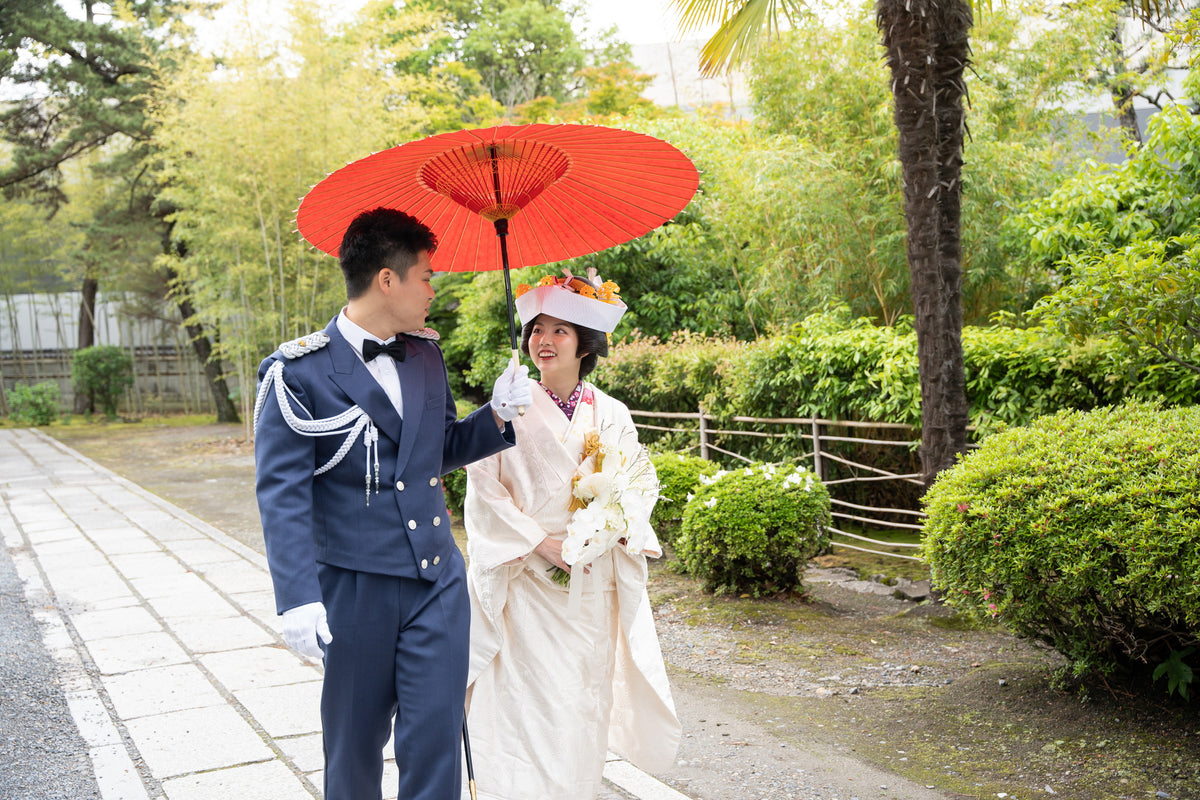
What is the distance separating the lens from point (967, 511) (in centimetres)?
355

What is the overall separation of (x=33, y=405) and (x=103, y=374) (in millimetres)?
1701

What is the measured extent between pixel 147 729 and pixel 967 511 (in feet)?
10.6

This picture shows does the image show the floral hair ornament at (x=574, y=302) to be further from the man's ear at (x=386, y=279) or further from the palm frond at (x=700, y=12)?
the palm frond at (x=700, y=12)

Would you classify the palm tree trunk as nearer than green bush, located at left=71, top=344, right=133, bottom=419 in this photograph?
Yes

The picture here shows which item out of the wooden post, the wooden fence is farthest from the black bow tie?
the wooden post

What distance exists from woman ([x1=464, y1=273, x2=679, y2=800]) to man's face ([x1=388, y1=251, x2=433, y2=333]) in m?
0.54

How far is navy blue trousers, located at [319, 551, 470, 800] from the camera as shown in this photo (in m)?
2.18

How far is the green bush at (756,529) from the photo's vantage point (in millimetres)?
5484

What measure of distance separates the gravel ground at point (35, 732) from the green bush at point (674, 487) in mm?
3713

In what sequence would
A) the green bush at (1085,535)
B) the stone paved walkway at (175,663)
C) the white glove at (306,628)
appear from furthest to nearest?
the stone paved walkway at (175,663) → the green bush at (1085,535) → the white glove at (306,628)

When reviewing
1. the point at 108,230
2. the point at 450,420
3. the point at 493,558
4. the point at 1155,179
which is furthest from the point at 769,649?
the point at 108,230

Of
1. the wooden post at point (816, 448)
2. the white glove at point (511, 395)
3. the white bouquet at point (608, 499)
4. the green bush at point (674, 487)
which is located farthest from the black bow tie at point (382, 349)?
the wooden post at point (816, 448)

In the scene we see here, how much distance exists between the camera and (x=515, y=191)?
8.71ft

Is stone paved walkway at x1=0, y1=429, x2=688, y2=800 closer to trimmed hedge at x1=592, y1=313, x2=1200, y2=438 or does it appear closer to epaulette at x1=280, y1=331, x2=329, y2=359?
epaulette at x1=280, y1=331, x2=329, y2=359
